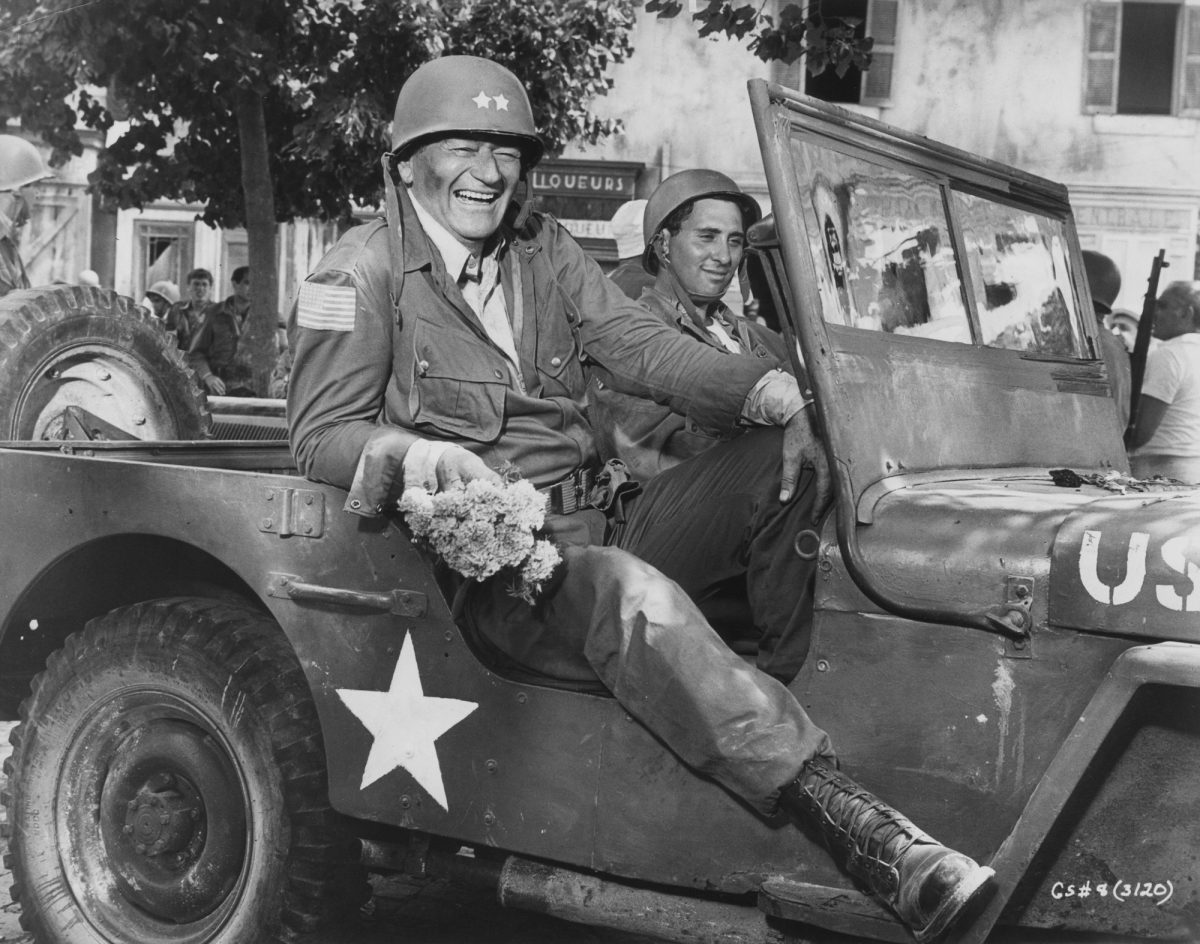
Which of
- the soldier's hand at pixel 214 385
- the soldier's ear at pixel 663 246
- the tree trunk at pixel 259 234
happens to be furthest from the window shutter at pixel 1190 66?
the soldier's ear at pixel 663 246

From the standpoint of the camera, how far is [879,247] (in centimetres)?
343

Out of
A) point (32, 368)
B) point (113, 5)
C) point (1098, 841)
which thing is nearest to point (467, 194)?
point (1098, 841)

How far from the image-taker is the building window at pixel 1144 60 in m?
19.0

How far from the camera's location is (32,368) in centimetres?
537

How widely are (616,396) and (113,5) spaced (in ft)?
18.9

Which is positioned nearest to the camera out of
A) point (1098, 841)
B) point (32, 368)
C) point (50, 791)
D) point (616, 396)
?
point (1098, 841)

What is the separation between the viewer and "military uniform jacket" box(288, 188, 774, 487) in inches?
136

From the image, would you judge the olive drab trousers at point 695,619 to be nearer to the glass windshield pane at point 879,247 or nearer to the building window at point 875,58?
the glass windshield pane at point 879,247

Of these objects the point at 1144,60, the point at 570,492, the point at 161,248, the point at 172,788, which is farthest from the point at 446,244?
the point at 161,248

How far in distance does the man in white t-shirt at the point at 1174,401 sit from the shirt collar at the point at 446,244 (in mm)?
4153

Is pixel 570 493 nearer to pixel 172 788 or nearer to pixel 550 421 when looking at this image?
pixel 550 421

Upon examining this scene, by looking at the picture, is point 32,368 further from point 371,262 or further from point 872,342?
point 872,342

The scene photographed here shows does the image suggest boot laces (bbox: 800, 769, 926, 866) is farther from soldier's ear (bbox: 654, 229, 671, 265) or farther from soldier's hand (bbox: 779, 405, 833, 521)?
soldier's ear (bbox: 654, 229, 671, 265)

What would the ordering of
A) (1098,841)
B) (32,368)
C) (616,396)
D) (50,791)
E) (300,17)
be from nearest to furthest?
(1098,841)
(50,791)
(616,396)
(32,368)
(300,17)
